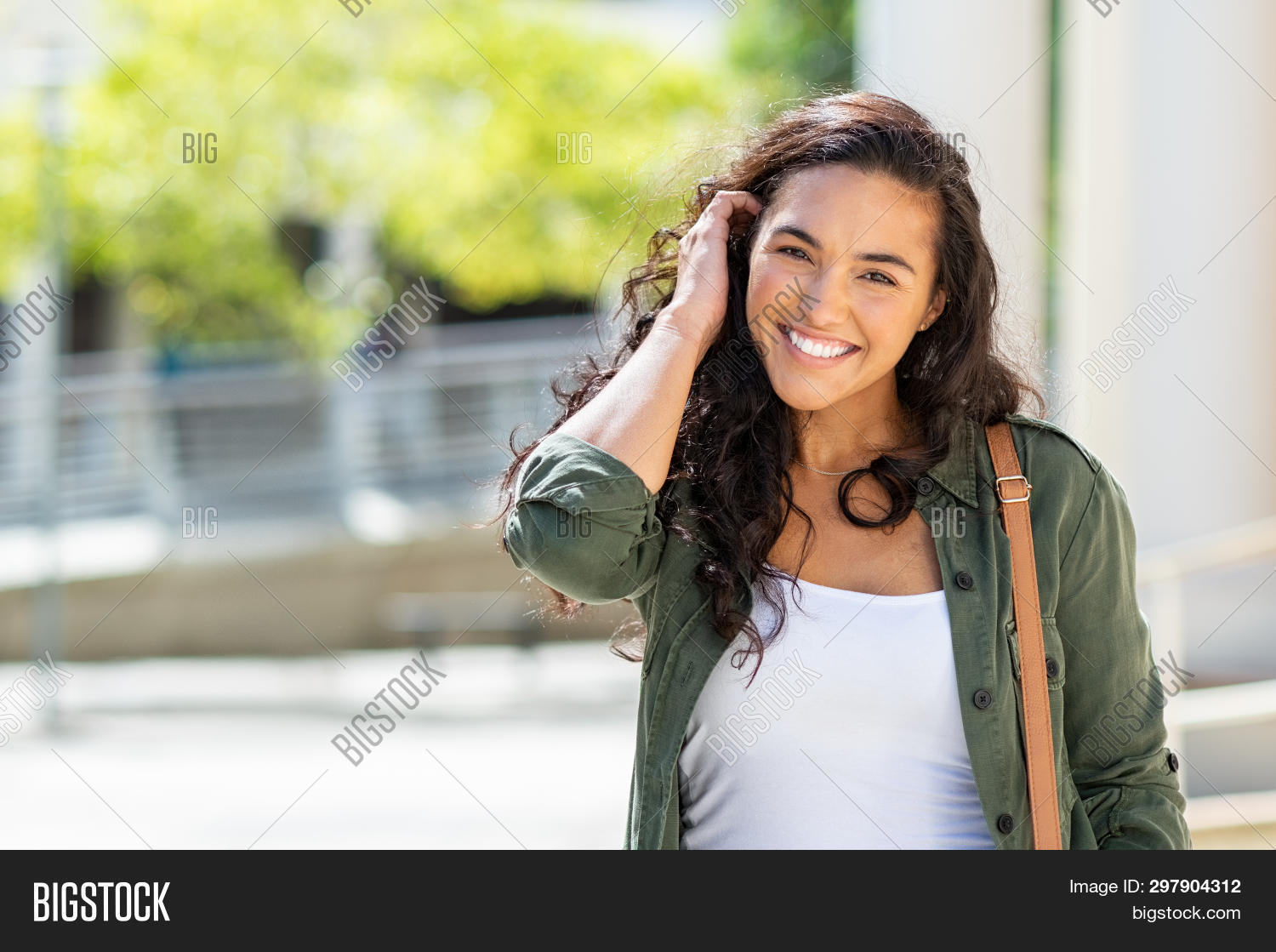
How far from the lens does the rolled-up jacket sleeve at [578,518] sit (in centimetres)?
201

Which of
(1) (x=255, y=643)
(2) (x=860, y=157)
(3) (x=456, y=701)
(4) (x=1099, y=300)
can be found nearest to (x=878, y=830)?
(2) (x=860, y=157)

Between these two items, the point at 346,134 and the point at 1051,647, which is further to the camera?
the point at 346,134

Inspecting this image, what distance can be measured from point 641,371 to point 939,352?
0.49 metres

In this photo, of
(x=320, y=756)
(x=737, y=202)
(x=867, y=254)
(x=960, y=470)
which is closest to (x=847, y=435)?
(x=960, y=470)

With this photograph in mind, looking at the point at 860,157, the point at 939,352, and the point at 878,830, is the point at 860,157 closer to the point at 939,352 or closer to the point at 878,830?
the point at 939,352

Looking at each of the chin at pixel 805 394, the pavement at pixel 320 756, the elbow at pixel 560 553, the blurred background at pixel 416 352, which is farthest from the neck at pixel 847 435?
the pavement at pixel 320 756

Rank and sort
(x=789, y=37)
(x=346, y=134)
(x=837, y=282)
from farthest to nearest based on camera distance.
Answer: (x=789, y=37) → (x=346, y=134) → (x=837, y=282)

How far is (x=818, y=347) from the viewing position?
2.07 metres

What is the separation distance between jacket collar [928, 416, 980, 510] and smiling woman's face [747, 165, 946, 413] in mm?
162

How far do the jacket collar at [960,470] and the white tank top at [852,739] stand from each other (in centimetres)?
19

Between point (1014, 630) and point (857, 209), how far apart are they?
0.65 metres

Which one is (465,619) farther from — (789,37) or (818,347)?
(818,347)

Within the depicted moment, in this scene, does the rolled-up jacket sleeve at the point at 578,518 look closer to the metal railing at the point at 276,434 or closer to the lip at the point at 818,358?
the lip at the point at 818,358

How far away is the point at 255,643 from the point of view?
10688 millimetres
